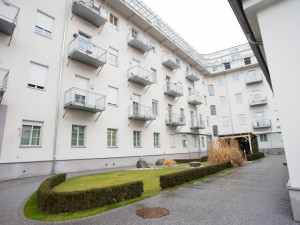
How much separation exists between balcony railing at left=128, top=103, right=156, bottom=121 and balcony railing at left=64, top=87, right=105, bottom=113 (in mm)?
3395

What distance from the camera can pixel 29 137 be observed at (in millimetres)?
11375

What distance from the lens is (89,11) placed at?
49.1ft

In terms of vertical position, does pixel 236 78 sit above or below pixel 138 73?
above

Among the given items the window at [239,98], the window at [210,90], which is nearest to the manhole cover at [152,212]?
the window at [239,98]

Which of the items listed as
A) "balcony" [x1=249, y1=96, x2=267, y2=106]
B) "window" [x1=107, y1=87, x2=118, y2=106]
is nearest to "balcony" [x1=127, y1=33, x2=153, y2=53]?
"window" [x1=107, y1=87, x2=118, y2=106]

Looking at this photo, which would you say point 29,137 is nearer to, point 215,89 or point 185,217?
point 185,217

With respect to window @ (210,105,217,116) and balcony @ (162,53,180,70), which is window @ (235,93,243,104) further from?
balcony @ (162,53,180,70)

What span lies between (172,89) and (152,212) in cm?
2003

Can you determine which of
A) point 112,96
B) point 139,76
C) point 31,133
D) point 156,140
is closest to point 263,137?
point 156,140

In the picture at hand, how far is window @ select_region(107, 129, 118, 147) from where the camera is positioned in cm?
1596

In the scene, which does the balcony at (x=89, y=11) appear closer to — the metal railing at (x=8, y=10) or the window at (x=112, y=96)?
the metal railing at (x=8, y=10)

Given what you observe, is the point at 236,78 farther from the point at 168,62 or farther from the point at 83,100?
the point at 83,100

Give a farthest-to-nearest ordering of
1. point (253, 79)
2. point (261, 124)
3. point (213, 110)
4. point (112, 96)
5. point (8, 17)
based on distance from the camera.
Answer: point (213, 110), point (253, 79), point (261, 124), point (112, 96), point (8, 17)

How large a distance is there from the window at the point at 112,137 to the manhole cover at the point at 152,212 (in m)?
11.6
